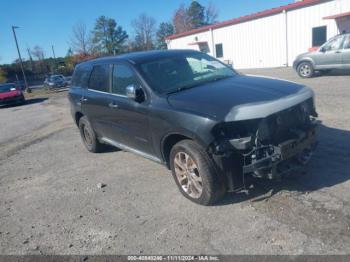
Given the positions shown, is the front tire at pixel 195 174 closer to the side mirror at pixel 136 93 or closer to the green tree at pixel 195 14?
the side mirror at pixel 136 93

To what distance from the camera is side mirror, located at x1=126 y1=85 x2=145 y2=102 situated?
14.4ft

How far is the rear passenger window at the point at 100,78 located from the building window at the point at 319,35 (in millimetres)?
18260

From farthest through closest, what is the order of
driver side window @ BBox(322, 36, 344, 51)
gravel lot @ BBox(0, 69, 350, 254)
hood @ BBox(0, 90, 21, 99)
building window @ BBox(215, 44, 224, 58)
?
building window @ BBox(215, 44, 224, 58) < hood @ BBox(0, 90, 21, 99) < driver side window @ BBox(322, 36, 344, 51) < gravel lot @ BBox(0, 69, 350, 254)

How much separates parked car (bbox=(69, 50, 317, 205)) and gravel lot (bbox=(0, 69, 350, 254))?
359 millimetres

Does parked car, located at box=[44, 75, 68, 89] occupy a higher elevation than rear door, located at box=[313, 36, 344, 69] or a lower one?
Answer: lower

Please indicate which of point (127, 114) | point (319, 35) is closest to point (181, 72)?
point (127, 114)

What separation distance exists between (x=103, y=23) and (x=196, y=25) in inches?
837

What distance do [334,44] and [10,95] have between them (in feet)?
60.7

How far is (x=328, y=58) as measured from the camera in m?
13.1

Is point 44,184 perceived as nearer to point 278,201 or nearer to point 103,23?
point 278,201

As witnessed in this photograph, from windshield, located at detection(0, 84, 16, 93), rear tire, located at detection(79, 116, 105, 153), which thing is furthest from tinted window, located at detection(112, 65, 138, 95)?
windshield, located at detection(0, 84, 16, 93)

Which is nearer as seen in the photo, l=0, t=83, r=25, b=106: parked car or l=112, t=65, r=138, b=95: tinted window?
l=112, t=65, r=138, b=95: tinted window

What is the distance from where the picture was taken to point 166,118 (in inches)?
158

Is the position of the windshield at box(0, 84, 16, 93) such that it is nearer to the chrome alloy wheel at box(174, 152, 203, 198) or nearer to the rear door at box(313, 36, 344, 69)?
the rear door at box(313, 36, 344, 69)
